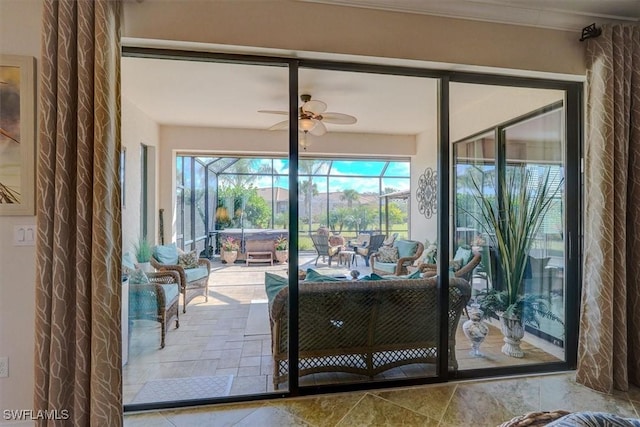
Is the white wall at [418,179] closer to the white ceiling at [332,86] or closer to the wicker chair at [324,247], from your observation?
the white ceiling at [332,86]

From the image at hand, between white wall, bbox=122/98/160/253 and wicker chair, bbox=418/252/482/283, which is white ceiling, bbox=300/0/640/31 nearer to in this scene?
wicker chair, bbox=418/252/482/283

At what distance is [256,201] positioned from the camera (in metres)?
3.27

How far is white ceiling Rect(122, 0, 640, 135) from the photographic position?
217 cm

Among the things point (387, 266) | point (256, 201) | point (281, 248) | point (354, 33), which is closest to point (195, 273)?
point (256, 201)

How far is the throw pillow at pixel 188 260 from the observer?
3.24 meters

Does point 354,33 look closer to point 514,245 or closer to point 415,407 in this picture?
point 514,245

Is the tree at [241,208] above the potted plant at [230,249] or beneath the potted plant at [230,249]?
above

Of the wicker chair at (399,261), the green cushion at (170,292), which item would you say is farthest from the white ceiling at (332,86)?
the green cushion at (170,292)

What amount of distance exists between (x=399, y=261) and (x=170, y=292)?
8.89 feet

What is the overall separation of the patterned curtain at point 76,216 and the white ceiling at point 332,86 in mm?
529

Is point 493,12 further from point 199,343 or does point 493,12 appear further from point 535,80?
point 199,343

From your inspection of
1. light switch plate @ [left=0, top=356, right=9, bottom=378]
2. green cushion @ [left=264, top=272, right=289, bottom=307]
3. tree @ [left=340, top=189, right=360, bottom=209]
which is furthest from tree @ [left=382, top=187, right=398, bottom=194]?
light switch plate @ [left=0, top=356, right=9, bottom=378]

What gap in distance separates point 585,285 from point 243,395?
269 centimetres

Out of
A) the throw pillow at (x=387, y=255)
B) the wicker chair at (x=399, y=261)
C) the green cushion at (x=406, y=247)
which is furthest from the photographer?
the throw pillow at (x=387, y=255)
